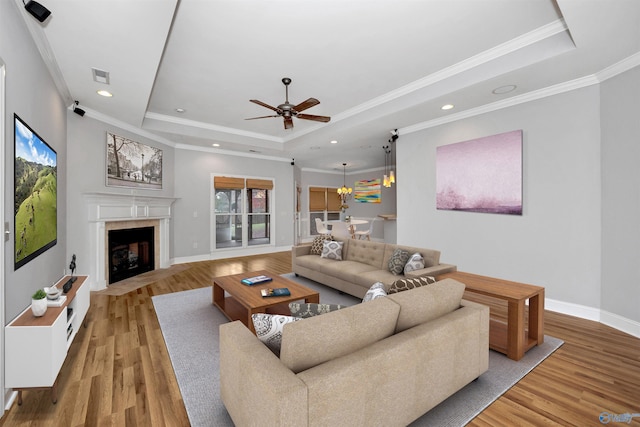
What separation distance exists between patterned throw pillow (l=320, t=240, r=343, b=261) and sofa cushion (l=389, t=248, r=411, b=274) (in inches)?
42.8

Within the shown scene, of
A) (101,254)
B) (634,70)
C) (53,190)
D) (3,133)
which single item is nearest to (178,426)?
(3,133)

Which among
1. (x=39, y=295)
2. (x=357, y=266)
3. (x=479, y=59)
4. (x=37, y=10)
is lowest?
(x=357, y=266)

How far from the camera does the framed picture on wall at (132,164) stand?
4777mm

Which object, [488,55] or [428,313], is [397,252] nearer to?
[428,313]

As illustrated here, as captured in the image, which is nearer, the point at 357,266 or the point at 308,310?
the point at 308,310

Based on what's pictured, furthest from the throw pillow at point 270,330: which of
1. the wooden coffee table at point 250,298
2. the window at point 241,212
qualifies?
the window at point 241,212

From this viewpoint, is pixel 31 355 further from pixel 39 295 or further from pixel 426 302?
pixel 426 302

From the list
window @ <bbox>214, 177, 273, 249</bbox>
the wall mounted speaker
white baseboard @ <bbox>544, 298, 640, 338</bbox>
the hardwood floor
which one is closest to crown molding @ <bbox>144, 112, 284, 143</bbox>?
window @ <bbox>214, 177, 273, 249</bbox>

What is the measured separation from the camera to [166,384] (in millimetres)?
2092

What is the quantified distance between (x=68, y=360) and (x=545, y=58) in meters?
5.10

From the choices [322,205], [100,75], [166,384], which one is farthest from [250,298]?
[322,205]

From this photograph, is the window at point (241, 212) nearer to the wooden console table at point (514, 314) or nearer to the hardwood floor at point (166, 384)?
the hardwood floor at point (166, 384)

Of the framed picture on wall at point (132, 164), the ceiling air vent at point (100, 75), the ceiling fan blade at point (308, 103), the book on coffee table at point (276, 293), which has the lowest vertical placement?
the book on coffee table at point (276, 293)

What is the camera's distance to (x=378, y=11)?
8.06 ft
